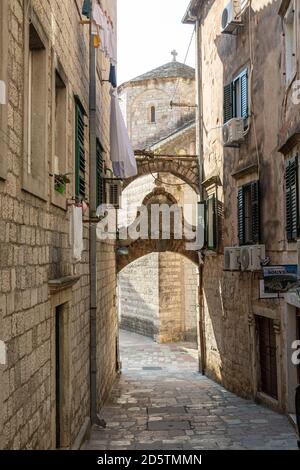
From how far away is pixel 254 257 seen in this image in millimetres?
10258

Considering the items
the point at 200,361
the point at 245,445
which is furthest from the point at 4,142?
the point at 200,361

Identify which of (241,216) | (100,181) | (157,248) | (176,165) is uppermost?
(176,165)

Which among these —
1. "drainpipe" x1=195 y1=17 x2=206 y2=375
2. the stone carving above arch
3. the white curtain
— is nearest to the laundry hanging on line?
the white curtain

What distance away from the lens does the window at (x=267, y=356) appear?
10273 mm

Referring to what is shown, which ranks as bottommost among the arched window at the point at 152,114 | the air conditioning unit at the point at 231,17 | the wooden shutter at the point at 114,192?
the wooden shutter at the point at 114,192

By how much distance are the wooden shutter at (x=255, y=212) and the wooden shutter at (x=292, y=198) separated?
5.55 ft

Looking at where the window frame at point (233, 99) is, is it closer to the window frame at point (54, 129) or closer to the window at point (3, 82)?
the window frame at point (54, 129)

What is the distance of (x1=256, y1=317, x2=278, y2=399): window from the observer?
10.3 meters

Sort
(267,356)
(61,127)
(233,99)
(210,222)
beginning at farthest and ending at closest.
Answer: (210,222) < (233,99) < (267,356) < (61,127)

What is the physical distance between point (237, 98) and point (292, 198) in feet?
14.6

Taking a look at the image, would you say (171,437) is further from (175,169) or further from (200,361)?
(175,169)

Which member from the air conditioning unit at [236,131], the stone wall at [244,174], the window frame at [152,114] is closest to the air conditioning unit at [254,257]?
the stone wall at [244,174]

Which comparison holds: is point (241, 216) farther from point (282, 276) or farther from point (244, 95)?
point (282, 276)

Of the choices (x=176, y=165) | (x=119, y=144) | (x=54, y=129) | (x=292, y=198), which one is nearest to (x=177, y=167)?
(x=176, y=165)
